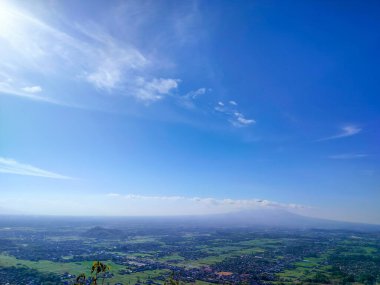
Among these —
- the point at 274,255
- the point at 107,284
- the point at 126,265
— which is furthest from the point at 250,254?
the point at 107,284

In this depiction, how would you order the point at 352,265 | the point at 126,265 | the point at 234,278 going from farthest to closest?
1. the point at 352,265
2. the point at 126,265
3. the point at 234,278

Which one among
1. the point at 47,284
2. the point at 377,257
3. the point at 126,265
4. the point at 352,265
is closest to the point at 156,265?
the point at 126,265

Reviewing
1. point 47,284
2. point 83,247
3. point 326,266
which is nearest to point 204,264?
point 326,266

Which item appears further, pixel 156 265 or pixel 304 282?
pixel 156 265

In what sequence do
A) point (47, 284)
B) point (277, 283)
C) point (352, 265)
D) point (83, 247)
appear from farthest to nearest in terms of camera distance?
point (83, 247)
point (352, 265)
point (277, 283)
point (47, 284)

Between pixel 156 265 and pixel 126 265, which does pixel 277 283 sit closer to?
pixel 156 265

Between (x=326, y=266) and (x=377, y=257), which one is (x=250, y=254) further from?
(x=377, y=257)

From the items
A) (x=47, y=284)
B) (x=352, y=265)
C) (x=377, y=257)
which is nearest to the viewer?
(x=47, y=284)

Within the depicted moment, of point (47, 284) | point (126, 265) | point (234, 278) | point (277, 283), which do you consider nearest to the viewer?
point (47, 284)

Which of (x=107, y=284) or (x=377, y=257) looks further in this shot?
(x=377, y=257)
